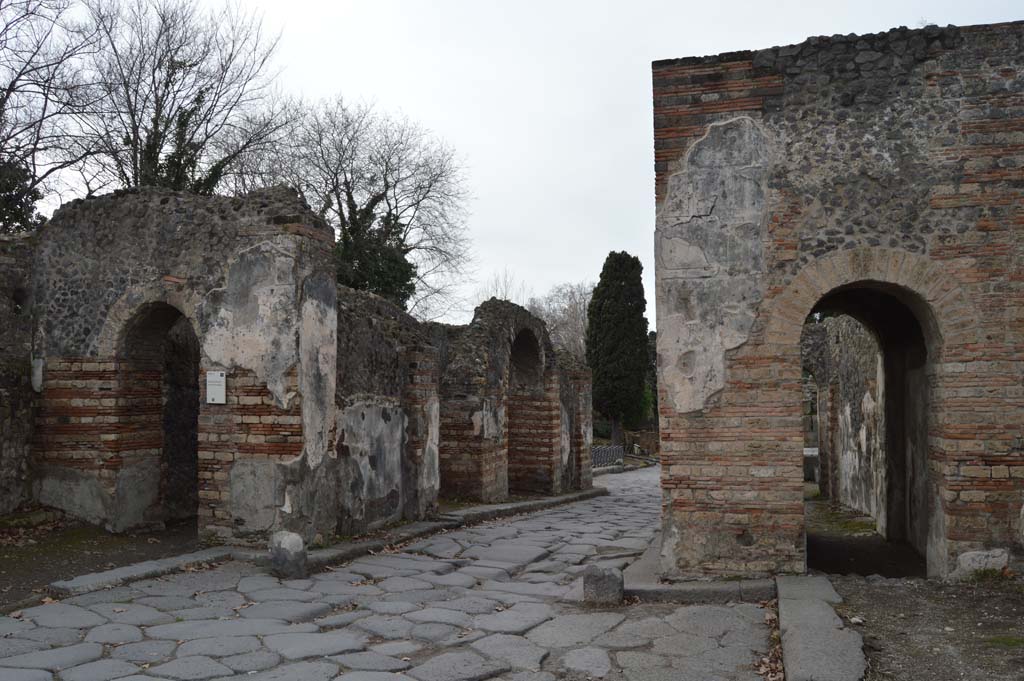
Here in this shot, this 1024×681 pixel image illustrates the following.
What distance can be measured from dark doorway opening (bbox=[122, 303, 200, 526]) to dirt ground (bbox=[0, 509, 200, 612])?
0.50 m

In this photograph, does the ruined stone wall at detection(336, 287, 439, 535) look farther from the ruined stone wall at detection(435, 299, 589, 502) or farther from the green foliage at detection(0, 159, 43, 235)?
the green foliage at detection(0, 159, 43, 235)

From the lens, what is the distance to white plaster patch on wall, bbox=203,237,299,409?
721 centimetres

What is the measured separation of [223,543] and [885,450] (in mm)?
7043

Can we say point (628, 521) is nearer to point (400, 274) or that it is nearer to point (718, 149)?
point (718, 149)

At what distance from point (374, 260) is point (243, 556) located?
61.2ft

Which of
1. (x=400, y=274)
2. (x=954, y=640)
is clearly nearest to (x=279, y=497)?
(x=954, y=640)

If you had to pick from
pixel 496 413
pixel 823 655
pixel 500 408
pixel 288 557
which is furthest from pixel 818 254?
pixel 500 408

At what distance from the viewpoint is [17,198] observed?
13.1 m

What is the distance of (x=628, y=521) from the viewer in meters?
10.7

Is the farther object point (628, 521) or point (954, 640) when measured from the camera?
point (628, 521)

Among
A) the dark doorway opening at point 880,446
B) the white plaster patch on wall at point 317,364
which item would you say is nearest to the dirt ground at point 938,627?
the dark doorway opening at point 880,446

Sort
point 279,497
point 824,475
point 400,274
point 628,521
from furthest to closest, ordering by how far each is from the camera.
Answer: point 400,274, point 824,475, point 628,521, point 279,497

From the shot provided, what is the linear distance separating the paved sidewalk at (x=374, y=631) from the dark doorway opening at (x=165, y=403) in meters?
2.15

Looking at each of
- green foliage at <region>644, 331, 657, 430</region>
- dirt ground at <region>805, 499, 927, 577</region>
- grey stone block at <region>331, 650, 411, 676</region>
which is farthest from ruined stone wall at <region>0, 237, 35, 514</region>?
green foliage at <region>644, 331, 657, 430</region>
